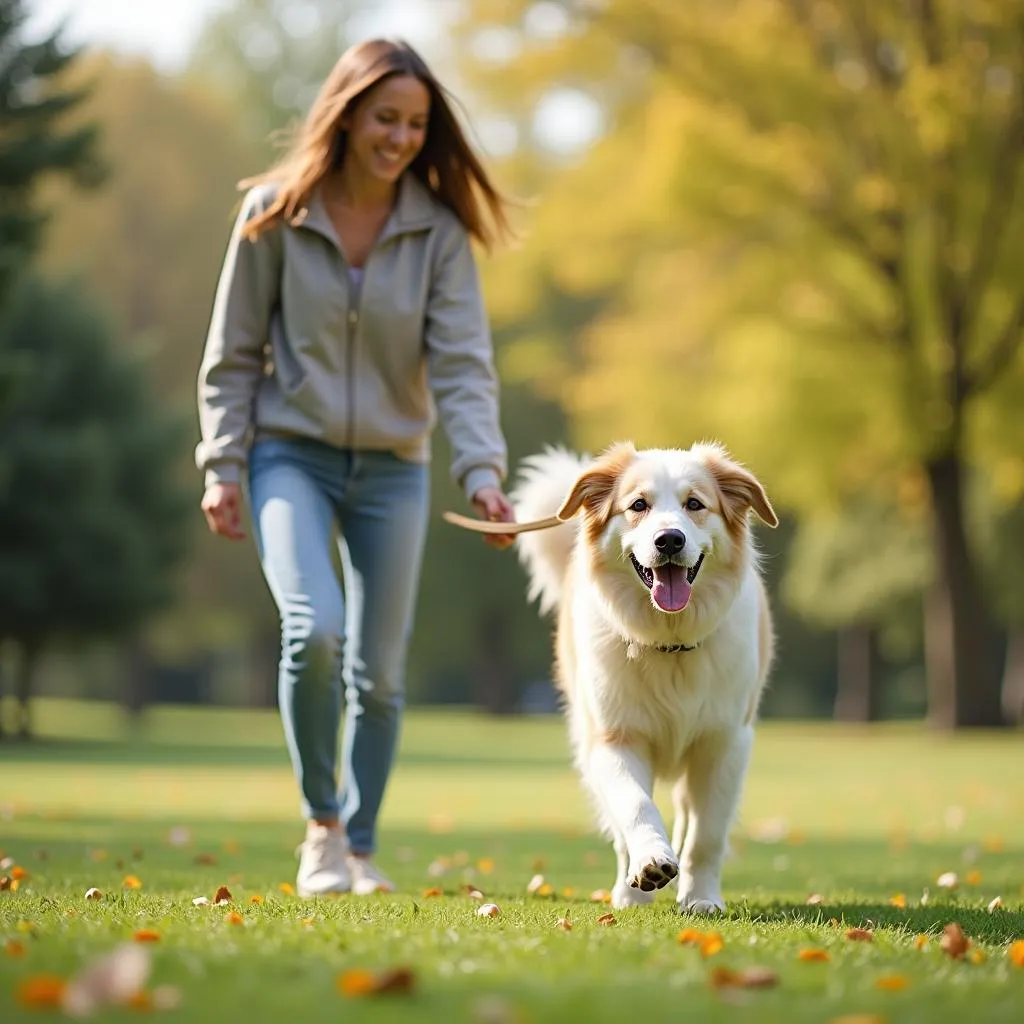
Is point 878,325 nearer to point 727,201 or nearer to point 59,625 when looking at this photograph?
point 727,201

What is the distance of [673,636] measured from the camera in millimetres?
4914

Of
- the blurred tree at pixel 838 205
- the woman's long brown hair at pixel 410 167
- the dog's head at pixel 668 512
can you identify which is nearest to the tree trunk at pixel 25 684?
the blurred tree at pixel 838 205

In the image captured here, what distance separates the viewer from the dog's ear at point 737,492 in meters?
5.00

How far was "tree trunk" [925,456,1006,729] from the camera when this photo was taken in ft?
69.4

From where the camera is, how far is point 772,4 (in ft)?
69.3

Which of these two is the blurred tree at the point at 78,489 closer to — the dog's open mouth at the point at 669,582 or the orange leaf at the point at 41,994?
the dog's open mouth at the point at 669,582

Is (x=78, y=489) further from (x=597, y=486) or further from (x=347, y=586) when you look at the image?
(x=597, y=486)

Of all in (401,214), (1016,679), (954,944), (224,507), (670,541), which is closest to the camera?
(954,944)

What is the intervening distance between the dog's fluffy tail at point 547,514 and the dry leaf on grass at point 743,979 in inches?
113

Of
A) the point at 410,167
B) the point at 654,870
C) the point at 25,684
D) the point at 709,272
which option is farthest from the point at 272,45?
the point at 654,870

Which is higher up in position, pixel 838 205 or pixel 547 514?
pixel 838 205

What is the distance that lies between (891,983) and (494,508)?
9.18 feet

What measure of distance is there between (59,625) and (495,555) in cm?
1292

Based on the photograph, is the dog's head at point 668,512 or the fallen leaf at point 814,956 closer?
the fallen leaf at point 814,956
